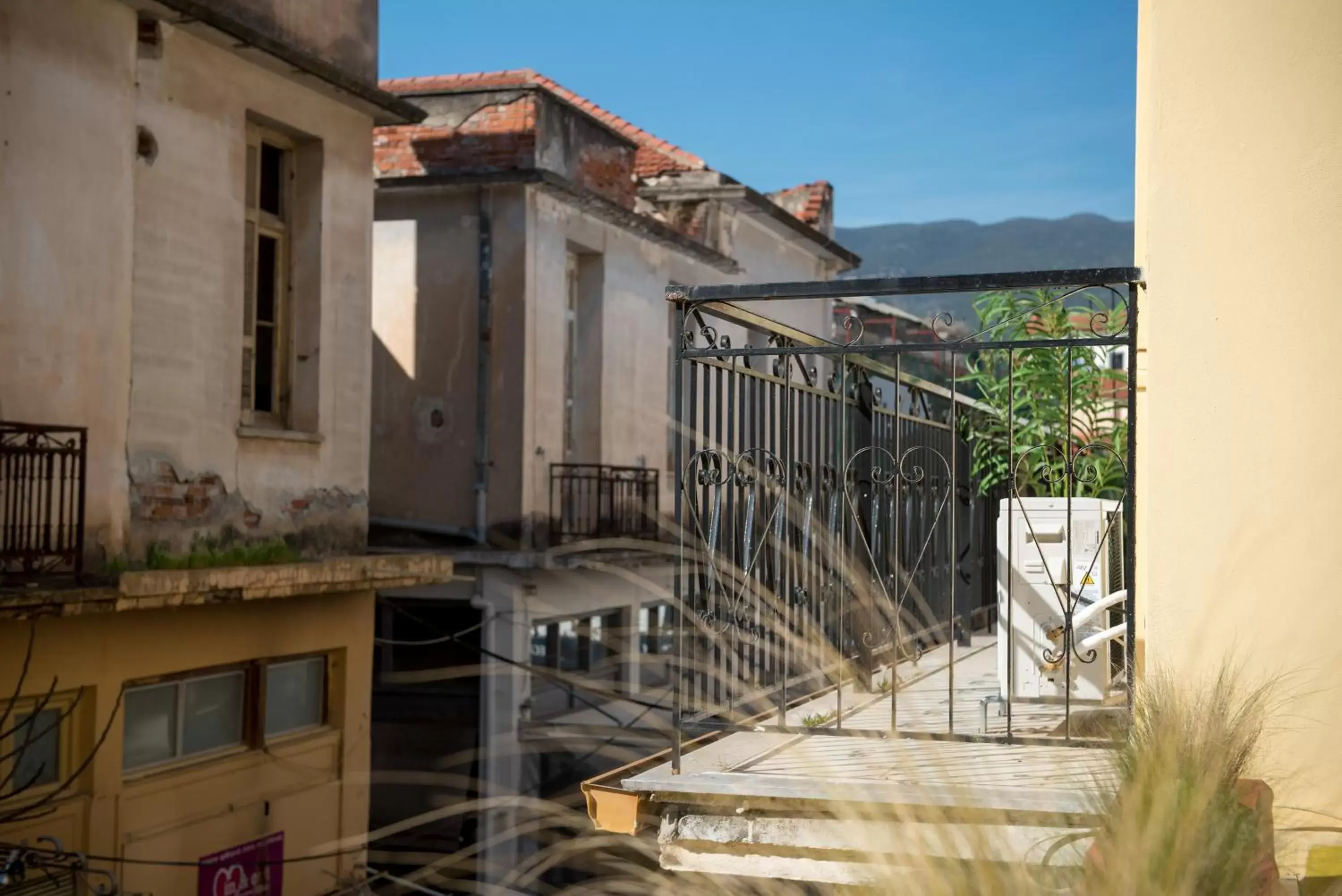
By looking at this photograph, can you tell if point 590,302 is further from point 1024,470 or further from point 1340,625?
point 1340,625

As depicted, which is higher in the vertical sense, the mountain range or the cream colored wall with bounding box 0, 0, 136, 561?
the mountain range

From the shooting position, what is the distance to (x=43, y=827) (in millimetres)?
8516

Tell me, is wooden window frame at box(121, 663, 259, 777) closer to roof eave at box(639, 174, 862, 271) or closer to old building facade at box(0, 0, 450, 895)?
old building facade at box(0, 0, 450, 895)

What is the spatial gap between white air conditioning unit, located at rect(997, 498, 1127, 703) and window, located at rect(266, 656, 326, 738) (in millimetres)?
6703

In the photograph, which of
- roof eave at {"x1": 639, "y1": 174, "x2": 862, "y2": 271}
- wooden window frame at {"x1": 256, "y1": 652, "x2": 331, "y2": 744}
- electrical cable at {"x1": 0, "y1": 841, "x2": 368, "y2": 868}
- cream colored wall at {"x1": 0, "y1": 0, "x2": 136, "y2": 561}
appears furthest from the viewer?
roof eave at {"x1": 639, "y1": 174, "x2": 862, "y2": 271}

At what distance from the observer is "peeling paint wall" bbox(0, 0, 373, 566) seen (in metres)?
8.61

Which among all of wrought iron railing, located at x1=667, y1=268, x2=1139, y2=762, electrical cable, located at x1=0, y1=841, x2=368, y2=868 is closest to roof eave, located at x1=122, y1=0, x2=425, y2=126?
electrical cable, located at x1=0, y1=841, x2=368, y2=868

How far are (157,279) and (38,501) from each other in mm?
1976

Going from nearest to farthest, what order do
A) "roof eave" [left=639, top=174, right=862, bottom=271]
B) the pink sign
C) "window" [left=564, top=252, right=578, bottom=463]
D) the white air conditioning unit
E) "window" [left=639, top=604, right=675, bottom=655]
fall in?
the white air conditioning unit < the pink sign < "window" [left=564, top=252, right=578, bottom=463] < "window" [left=639, top=604, right=675, bottom=655] < "roof eave" [left=639, top=174, right=862, bottom=271]

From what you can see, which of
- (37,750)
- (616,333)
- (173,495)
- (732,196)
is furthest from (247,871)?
(732,196)

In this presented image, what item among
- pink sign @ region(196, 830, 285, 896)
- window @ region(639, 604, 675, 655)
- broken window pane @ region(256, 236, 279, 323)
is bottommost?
pink sign @ region(196, 830, 285, 896)

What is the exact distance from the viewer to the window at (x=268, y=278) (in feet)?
36.3

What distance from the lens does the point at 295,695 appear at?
11.2 metres

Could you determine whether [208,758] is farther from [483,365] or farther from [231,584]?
[483,365]
